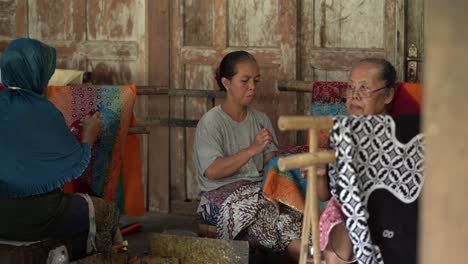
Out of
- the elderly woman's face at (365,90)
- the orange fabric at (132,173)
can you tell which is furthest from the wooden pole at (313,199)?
the orange fabric at (132,173)

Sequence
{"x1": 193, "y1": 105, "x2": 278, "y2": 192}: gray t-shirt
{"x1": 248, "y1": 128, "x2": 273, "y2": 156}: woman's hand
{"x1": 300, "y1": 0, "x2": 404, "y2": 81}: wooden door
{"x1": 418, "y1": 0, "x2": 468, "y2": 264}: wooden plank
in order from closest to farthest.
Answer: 1. {"x1": 418, "y1": 0, "x2": 468, "y2": 264}: wooden plank
2. {"x1": 248, "y1": 128, "x2": 273, "y2": 156}: woman's hand
3. {"x1": 193, "y1": 105, "x2": 278, "y2": 192}: gray t-shirt
4. {"x1": 300, "y1": 0, "x2": 404, "y2": 81}: wooden door

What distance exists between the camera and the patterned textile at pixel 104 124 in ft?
15.8

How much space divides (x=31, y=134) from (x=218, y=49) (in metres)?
1.88

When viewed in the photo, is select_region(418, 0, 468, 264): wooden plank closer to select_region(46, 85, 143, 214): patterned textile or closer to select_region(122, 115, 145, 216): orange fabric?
select_region(46, 85, 143, 214): patterned textile

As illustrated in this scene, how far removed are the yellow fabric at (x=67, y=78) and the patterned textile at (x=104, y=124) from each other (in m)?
0.87

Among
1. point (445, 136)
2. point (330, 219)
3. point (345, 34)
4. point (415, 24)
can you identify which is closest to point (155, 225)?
point (345, 34)

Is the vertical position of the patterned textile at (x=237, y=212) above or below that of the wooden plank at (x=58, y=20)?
below

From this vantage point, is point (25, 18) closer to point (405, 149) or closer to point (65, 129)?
point (65, 129)

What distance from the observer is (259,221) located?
4.49 metres

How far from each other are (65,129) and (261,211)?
1.06 metres

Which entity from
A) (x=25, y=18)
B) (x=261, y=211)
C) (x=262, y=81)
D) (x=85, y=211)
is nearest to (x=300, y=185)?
(x=261, y=211)

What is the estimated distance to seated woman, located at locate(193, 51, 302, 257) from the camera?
4.46 m

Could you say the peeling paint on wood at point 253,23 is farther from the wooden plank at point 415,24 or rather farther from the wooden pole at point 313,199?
the wooden pole at point 313,199

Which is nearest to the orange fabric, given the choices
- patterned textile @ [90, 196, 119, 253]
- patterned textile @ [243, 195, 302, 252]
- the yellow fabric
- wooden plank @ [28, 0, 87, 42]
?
patterned textile @ [90, 196, 119, 253]
